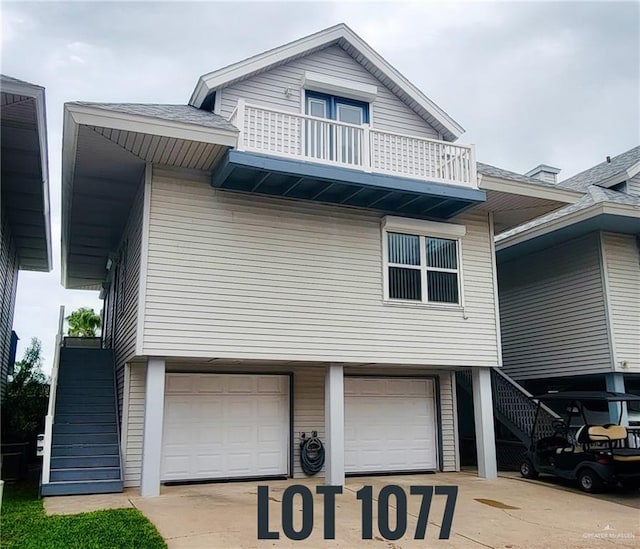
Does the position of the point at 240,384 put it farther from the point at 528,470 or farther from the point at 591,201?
the point at 591,201

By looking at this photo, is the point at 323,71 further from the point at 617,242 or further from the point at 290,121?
the point at 617,242

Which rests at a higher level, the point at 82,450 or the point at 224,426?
the point at 224,426

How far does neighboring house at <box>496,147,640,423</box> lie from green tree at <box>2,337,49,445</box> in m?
11.6

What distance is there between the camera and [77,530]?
6.32 metres

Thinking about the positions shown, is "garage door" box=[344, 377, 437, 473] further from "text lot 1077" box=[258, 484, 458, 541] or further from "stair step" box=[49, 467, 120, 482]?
"stair step" box=[49, 467, 120, 482]

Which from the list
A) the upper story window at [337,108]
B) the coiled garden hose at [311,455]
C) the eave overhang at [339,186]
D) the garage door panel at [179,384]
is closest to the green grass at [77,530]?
the garage door panel at [179,384]

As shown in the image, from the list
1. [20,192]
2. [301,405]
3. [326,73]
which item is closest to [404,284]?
[301,405]

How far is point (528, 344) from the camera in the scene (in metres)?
15.3

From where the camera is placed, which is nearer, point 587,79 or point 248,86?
point 248,86

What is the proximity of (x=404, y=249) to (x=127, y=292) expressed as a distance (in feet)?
18.9

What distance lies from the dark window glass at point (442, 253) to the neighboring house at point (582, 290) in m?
3.05

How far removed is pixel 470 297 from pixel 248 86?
20.4 ft

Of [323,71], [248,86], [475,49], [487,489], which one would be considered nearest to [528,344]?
[487,489]

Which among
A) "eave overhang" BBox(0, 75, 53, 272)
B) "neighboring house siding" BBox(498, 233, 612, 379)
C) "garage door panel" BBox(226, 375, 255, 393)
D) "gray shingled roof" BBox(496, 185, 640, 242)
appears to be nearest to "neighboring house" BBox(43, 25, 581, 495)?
"garage door panel" BBox(226, 375, 255, 393)
